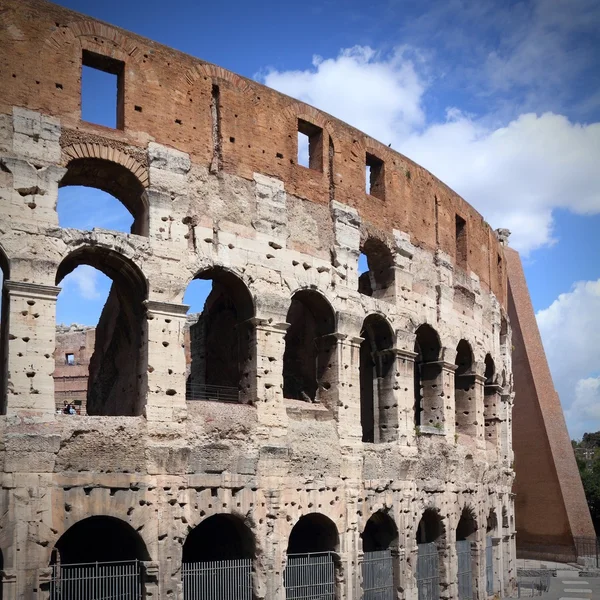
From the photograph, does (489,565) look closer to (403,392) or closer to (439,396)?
(439,396)

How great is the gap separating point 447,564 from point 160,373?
852 centimetres

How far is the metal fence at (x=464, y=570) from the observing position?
18.5 meters

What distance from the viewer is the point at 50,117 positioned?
12320 millimetres

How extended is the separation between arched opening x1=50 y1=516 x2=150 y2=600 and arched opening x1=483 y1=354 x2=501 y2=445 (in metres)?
11.2

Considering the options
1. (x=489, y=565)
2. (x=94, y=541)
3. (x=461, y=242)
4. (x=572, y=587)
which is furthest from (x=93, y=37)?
(x=572, y=587)

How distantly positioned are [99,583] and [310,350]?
7490 mm

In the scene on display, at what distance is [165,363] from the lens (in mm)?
12703

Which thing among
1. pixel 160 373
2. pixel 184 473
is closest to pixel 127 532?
pixel 184 473

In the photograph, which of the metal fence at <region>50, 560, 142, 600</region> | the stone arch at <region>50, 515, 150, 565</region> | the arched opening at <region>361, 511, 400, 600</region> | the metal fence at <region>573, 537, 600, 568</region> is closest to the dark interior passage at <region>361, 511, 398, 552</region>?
the arched opening at <region>361, 511, 400, 600</region>

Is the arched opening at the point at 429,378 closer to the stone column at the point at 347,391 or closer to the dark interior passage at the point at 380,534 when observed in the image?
the dark interior passage at the point at 380,534

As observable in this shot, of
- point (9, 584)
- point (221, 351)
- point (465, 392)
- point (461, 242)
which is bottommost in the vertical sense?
point (9, 584)

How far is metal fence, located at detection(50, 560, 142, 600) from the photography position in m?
11.5

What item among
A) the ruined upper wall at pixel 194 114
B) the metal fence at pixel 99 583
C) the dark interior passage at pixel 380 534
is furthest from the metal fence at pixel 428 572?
the metal fence at pixel 99 583

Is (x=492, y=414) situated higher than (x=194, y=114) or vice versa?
(x=194, y=114)
